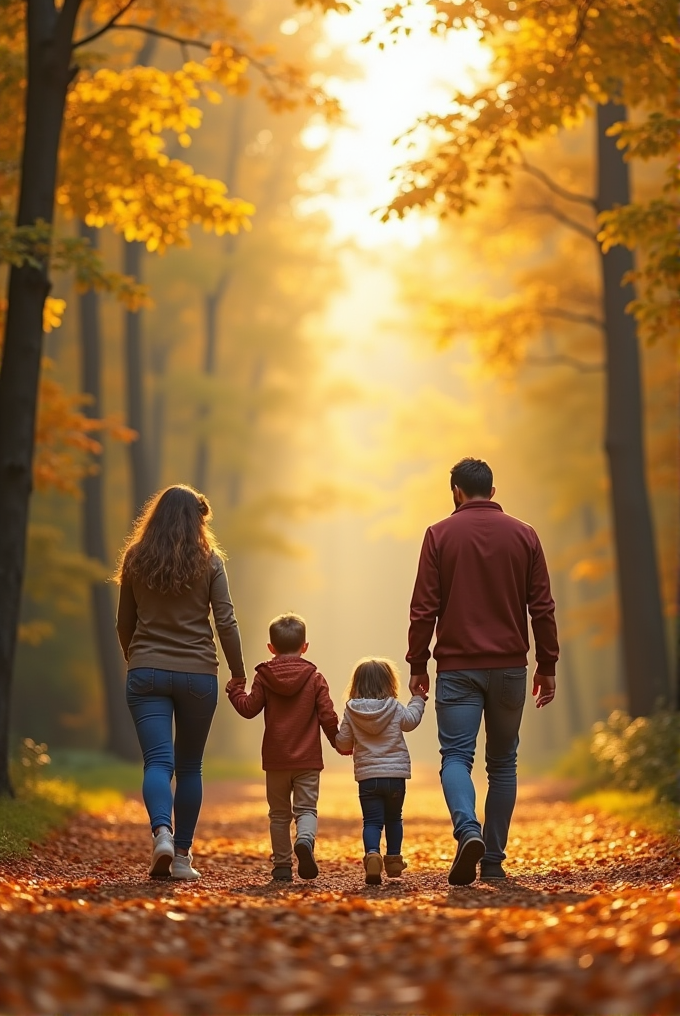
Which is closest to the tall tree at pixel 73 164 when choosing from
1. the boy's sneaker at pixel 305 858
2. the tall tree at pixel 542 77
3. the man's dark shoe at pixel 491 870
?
the tall tree at pixel 542 77

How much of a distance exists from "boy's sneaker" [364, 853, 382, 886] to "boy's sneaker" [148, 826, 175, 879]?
1.05 m

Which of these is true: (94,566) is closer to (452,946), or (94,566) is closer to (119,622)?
(119,622)

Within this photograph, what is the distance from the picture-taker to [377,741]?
6617 millimetres

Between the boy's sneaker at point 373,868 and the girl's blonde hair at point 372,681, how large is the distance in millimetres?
867

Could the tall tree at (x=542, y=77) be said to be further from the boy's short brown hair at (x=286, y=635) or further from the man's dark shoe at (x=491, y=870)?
the man's dark shoe at (x=491, y=870)

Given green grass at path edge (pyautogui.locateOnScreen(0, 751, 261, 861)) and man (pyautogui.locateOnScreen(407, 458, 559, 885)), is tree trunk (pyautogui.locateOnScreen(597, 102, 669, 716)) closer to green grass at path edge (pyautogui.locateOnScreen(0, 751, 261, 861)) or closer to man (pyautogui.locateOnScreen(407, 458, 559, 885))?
green grass at path edge (pyautogui.locateOnScreen(0, 751, 261, 861))

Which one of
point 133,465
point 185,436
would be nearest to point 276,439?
point 185,436

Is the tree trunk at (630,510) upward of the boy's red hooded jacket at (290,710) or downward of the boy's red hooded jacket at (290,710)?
upward

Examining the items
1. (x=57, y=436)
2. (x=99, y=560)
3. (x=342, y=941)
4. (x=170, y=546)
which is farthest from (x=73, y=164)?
(x=99, y=560)

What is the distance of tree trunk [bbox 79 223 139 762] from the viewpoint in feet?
60.8

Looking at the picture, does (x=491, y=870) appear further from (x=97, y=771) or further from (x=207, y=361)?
(x=207, y=361)

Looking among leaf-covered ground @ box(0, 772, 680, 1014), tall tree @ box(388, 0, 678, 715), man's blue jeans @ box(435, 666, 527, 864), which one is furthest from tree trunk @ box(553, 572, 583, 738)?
man's blue jeans @ box(435, 666, 527, 864)

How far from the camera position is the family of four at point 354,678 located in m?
6.35

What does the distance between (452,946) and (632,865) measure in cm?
332
